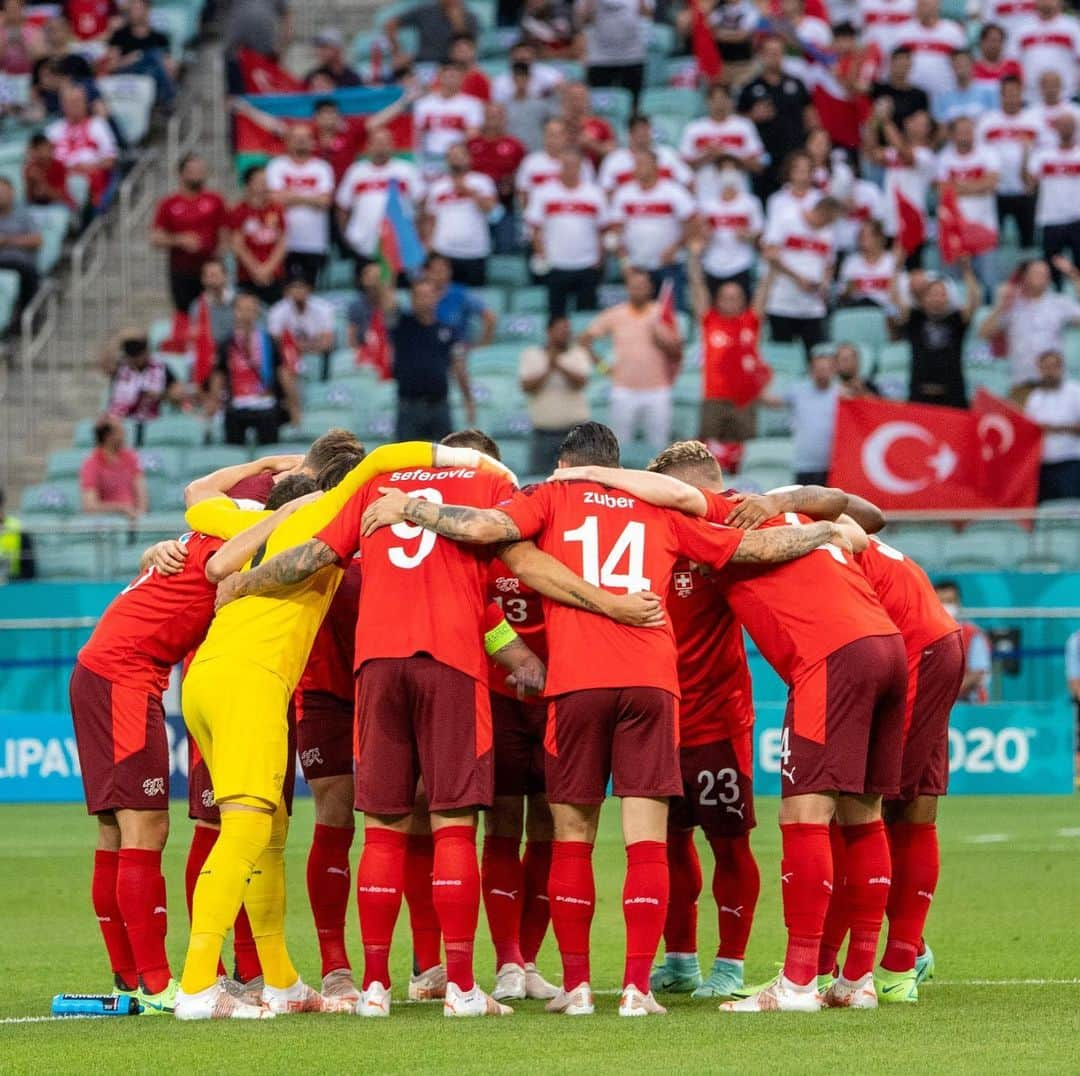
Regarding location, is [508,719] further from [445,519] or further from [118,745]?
[118,745]

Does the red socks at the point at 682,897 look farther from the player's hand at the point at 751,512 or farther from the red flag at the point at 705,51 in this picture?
the red flag at the point at 705,51

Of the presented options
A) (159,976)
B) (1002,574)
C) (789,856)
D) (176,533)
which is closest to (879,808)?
(789,856)

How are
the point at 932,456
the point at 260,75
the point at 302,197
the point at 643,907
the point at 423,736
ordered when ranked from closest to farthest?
the point at 643,907
the point at 423,736
the point at 932,456
the point at 302,197
the point at 260,75

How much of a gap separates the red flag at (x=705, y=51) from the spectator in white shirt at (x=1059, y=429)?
6138 millimetres

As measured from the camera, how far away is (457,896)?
864 centimetres

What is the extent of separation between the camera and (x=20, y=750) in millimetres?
20094

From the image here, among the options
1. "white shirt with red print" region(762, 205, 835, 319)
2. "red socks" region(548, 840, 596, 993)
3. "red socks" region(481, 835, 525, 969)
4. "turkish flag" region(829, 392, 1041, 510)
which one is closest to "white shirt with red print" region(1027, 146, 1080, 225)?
"white shirt with red print" region(762, 205, 835, 319)

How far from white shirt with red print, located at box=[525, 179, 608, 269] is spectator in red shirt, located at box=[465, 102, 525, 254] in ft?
3.96

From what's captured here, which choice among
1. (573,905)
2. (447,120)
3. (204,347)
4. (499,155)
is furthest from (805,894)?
(447,120)

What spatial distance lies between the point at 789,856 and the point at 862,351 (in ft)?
45.9

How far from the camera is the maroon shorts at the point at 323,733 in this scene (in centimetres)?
970

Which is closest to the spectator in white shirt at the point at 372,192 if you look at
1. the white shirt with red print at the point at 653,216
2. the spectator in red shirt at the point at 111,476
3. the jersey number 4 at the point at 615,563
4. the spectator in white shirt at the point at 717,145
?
the white shirt with red print at the point at 653,216

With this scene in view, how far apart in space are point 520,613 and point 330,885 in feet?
4.74

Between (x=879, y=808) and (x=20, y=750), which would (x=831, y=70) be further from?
(x=879, y=808)
